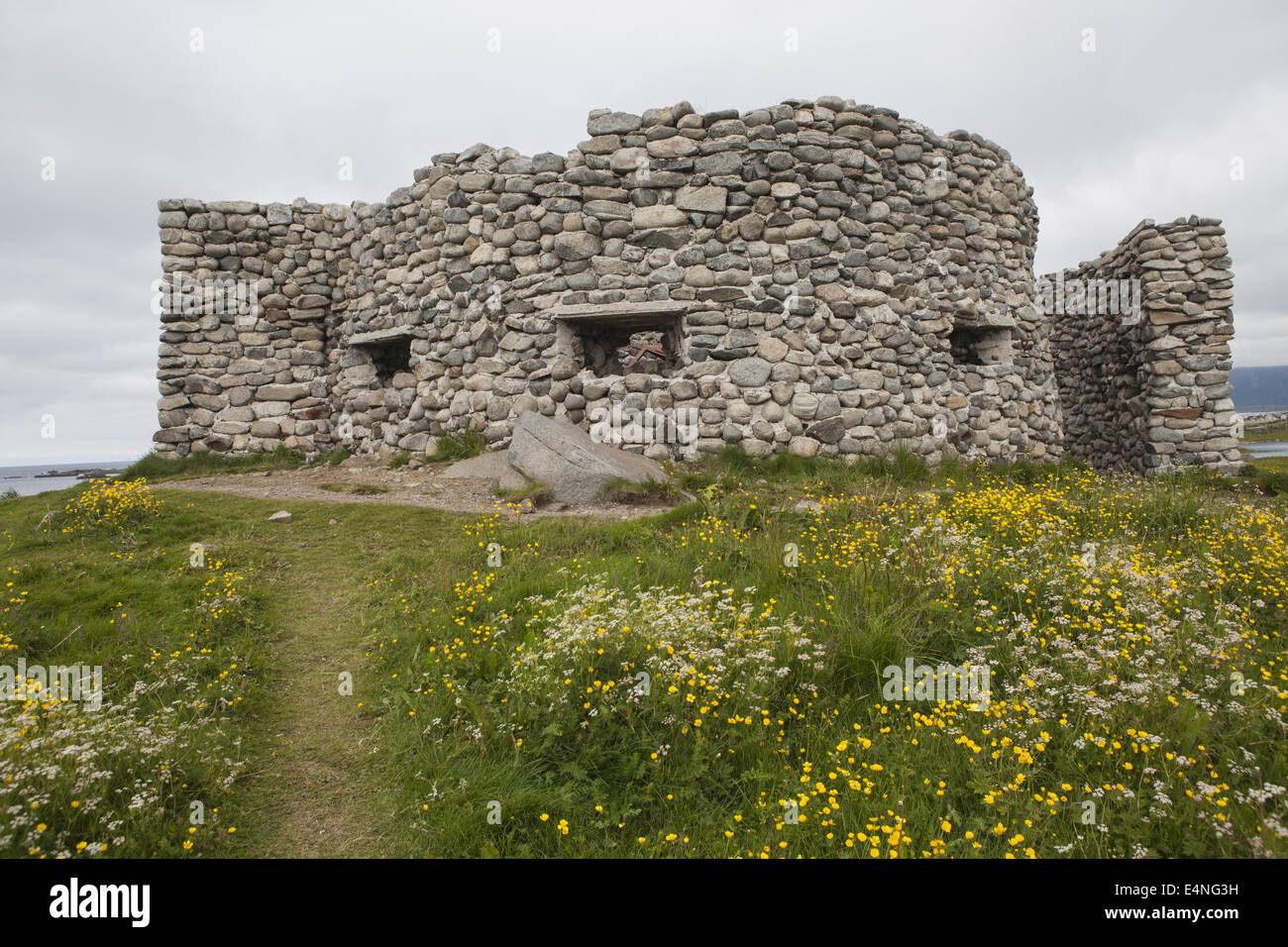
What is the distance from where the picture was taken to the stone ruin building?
404 inches

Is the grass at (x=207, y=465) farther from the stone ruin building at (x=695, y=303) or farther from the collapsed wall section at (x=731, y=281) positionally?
the collapsed wall section at (x=731, y=281)

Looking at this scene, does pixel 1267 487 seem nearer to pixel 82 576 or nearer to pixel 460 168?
pixel 460 168

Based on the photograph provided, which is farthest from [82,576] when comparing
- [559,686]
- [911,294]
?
[911,294]

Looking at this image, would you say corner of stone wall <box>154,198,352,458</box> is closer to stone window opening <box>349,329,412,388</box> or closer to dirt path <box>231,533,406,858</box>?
stone window opening <box>349,329,412,388</box>

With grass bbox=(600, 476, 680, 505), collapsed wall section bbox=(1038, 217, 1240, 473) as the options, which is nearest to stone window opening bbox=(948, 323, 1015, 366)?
collapsed wall section bbox=(1038, 217, 1240, 473)

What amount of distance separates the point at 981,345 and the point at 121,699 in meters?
12.7

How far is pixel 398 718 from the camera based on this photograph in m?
4.03

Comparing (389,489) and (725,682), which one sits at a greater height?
(389,489)

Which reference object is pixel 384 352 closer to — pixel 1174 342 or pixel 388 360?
pixel 388 360

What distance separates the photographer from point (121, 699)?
395cm

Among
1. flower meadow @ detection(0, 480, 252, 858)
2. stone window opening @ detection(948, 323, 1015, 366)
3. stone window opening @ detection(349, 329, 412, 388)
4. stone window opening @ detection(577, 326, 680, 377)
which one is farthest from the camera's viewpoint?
stone window opening @ detection(349, 329, 412, 388)

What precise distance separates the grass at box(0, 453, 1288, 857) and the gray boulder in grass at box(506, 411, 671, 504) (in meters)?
1.72

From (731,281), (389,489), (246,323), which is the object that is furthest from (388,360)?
(731,281)
